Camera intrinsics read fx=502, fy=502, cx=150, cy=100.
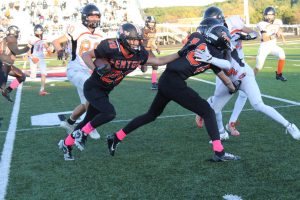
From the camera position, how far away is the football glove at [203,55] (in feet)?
17.9

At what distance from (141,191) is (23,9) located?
42422 millimetres

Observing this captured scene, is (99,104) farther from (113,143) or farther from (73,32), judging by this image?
(73,32)

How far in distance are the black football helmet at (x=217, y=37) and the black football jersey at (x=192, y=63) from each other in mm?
55

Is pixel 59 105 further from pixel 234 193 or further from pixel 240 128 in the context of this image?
pixel 234 193

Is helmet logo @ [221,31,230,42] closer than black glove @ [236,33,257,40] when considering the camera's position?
Yes

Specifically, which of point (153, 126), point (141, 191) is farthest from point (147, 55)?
point (153, 126)

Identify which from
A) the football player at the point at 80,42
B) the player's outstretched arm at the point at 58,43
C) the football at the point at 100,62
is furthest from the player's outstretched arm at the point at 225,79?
the player's outstretched arm at the point at 58,43

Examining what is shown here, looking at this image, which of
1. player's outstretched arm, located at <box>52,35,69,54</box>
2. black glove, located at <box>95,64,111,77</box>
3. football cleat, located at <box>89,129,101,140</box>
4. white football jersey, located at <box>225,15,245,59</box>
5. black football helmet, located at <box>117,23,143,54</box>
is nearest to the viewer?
black glove, located at <box>95,64,111,77</box>

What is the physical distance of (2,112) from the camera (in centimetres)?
1023

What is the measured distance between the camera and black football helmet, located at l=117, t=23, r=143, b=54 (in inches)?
215

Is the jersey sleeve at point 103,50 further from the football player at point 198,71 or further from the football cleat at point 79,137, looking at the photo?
the football cleat at point 79,137

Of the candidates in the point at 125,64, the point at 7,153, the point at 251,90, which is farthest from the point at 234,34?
the point at 7,153

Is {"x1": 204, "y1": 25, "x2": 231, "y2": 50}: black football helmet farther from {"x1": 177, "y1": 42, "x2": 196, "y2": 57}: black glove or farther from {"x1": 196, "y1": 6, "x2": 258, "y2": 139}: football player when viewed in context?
{"x1": 196, "y1": 6, "x2": 258, "y2": 139}: football player

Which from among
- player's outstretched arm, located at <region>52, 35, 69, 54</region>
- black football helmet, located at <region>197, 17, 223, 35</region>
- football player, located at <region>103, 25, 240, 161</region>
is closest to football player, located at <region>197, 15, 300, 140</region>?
football player, located at <region>103, 25, 240, 161</region>
